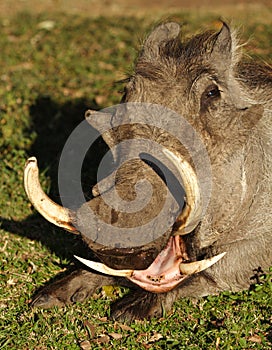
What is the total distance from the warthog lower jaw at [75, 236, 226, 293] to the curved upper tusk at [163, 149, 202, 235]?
34 centimetres

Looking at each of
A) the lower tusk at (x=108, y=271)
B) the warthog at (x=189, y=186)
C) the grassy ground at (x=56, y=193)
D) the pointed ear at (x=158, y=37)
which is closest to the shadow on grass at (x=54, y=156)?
the grassy ground at (x=56, y=193)

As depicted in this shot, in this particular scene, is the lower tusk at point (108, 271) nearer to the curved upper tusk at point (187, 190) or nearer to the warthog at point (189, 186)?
the warthog at point (189, 186)

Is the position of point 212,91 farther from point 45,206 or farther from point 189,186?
point 45,206

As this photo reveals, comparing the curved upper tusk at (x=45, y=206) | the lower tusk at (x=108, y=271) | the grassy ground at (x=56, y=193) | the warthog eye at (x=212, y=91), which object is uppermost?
the warthog eye at (x=212, y=91)

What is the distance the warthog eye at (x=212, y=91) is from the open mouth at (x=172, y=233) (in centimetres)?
52

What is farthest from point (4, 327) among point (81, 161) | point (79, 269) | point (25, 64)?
point (25, 64)

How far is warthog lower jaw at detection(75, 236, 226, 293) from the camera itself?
3629mm

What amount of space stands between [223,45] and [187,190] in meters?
1.12

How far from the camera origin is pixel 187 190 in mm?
3258

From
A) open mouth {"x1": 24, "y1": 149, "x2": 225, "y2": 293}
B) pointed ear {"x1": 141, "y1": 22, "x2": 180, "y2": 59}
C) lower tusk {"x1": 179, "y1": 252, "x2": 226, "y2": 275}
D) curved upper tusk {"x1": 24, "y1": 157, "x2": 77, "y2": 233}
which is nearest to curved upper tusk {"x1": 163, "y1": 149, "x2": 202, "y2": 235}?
open mouth {"x1": 24, "y1": 149, "x2": 225, "y2": 293}

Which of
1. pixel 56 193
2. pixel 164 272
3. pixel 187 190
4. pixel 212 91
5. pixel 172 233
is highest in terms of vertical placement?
pixel 212 91

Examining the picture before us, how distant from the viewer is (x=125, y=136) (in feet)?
12.6

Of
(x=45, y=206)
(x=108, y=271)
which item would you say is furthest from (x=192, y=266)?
(x=45, y=206)

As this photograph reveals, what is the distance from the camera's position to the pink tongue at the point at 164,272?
144 inches
